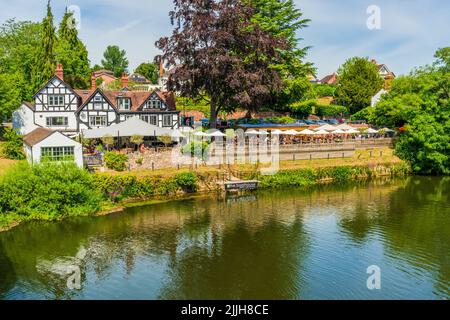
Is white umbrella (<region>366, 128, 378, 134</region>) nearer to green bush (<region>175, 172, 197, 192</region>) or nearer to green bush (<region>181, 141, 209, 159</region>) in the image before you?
green bush (<region>181, 141, 209, 159</region>)

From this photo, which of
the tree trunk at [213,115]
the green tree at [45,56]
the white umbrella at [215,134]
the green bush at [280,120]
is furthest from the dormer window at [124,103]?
the green bush at [280,120]

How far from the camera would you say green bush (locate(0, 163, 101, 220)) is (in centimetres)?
3042

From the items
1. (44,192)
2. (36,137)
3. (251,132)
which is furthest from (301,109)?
(44,192)

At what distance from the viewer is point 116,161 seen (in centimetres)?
3794

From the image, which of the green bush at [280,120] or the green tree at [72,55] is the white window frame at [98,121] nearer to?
the green tree at [72,55]

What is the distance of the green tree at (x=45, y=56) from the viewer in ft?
189

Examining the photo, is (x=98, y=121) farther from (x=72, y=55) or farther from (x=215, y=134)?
(x=72, y=55)

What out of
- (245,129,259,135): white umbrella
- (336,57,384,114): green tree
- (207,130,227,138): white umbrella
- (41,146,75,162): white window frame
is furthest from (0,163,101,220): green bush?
(336,57,384,114): green tree

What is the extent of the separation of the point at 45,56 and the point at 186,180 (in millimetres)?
31323

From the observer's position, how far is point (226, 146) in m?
42.6

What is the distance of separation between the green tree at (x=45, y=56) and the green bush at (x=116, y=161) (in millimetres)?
24657

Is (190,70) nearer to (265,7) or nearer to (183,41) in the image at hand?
(183,41)
